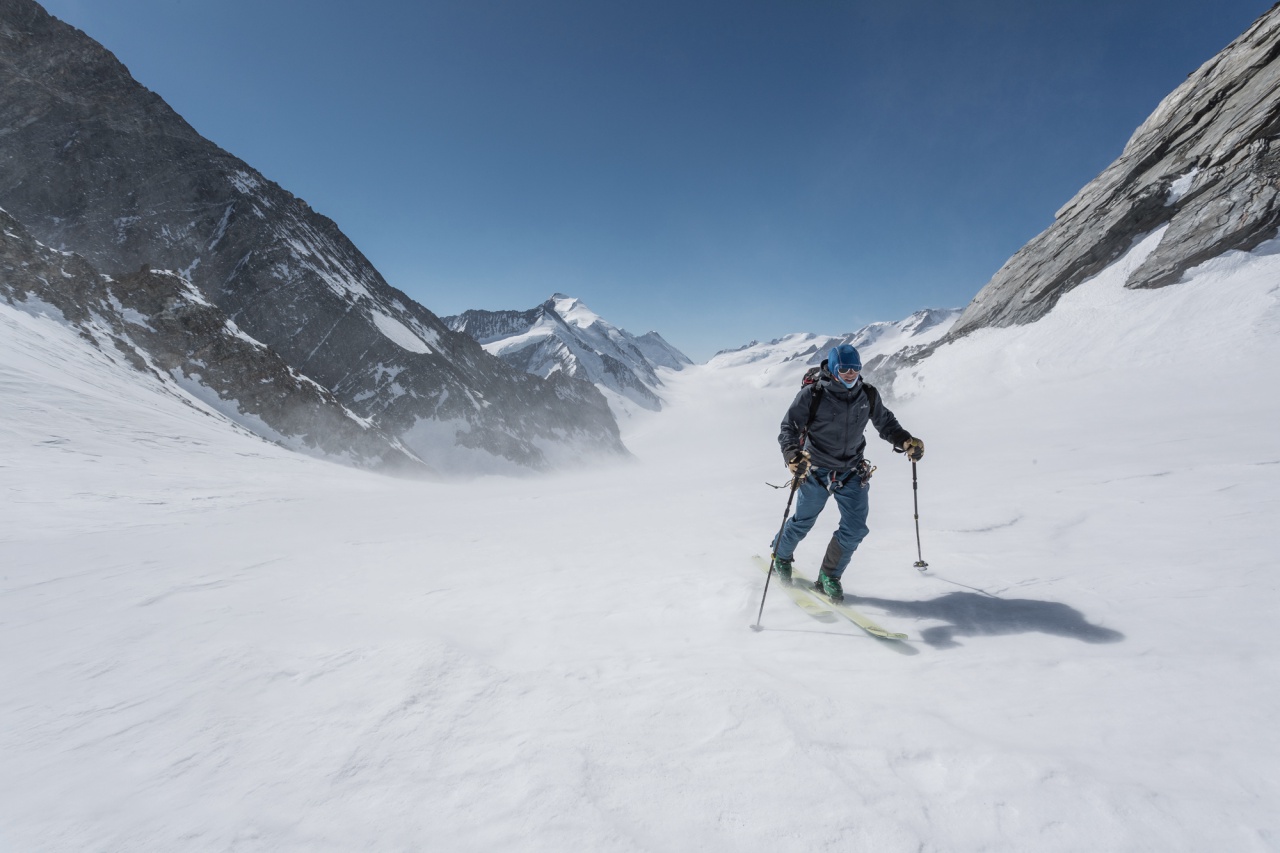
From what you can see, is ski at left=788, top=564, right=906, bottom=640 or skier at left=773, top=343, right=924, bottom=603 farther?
skier at left=773, top=343, right=924, bottom=603

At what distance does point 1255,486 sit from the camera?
610 centimetres

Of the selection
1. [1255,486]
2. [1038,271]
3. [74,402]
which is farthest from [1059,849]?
[1038,271]

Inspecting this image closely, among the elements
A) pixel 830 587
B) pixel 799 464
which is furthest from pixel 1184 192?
pixel 830 587

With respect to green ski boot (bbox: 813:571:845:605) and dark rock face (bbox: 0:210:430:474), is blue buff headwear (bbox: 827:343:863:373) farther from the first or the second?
dark rock face (bbox: 0:210:430:474)

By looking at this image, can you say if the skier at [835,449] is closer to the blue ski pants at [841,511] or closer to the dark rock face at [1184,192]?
the blue ski pants at [841,511]

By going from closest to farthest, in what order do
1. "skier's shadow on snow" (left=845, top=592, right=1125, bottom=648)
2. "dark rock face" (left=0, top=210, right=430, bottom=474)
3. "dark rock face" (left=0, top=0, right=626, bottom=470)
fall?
"skier's shadow on snow" (left=845, top=592, right=1125, bottom=648), "dark rock face" (left=0, top=210, right=430, bottom=474), "dark rock face" (left=0, top=0, right=626, bottom=470)

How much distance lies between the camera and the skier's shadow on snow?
3.88 meters

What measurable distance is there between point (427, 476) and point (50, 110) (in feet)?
330

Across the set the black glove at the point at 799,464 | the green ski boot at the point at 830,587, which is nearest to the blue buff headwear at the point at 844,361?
the black glove at the point at 799,464

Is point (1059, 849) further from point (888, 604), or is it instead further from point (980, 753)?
point (888, 604)

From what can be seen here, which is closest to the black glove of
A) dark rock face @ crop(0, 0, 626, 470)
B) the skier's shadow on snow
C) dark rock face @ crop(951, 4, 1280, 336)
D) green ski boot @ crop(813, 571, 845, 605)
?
green ski boot @ crop(813, 571, 845, 605)

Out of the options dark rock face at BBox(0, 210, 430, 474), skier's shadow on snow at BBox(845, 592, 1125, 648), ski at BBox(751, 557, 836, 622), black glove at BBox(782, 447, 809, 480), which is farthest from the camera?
dark rock face at BBox(0, 210, 430, 474)

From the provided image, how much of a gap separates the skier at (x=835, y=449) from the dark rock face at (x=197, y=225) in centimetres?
10239

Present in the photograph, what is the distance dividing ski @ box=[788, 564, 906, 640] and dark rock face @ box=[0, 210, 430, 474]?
53958 millimetres
